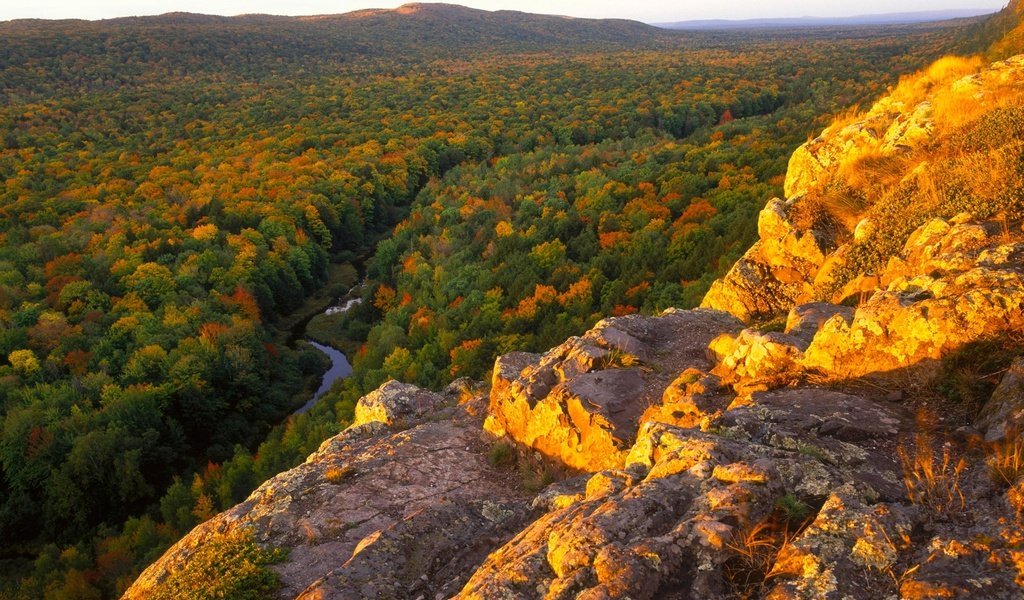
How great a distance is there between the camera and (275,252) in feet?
172

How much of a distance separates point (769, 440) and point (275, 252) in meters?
50.8

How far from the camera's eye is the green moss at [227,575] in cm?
828

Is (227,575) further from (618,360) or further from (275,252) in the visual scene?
(275,252)

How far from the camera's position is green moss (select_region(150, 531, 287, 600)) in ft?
27.2

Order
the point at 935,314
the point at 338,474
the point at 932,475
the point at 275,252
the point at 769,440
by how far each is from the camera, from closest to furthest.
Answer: the point at 932,475 < the point at 769,440 < the point at 935,314 < the point at 338,474 < the point at 275,252

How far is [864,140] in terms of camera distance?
15758mm

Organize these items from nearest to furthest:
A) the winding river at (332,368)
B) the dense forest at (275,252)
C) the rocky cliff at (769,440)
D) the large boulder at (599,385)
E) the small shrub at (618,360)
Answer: the rocky cliff at (769,440) → the large boulder at (599,385) → the small shrub at (618,360) → the dense forest at (275,252) → the winding river at (332,368)

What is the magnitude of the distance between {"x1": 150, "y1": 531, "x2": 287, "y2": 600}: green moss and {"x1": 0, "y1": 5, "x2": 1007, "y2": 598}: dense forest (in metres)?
19.7

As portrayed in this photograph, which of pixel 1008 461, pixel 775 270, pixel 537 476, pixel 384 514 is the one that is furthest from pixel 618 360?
pixel 1008 461

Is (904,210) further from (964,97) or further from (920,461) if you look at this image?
(920,461)

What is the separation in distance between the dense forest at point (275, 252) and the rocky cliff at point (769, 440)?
15623mm

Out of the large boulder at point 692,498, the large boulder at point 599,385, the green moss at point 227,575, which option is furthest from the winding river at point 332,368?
the large boulder at point 692,498

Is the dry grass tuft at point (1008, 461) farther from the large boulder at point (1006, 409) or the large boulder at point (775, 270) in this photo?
the large boulder at point (775, 270)

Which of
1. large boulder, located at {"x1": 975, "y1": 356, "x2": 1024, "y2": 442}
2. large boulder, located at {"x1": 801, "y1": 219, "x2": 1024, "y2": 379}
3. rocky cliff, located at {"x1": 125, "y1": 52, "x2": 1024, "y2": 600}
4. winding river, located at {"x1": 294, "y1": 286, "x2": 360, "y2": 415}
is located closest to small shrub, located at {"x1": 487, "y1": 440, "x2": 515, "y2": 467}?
rocky cliff, located at {"x1": 125, "y1": 52, "x2": 1024, "y2": 600}
